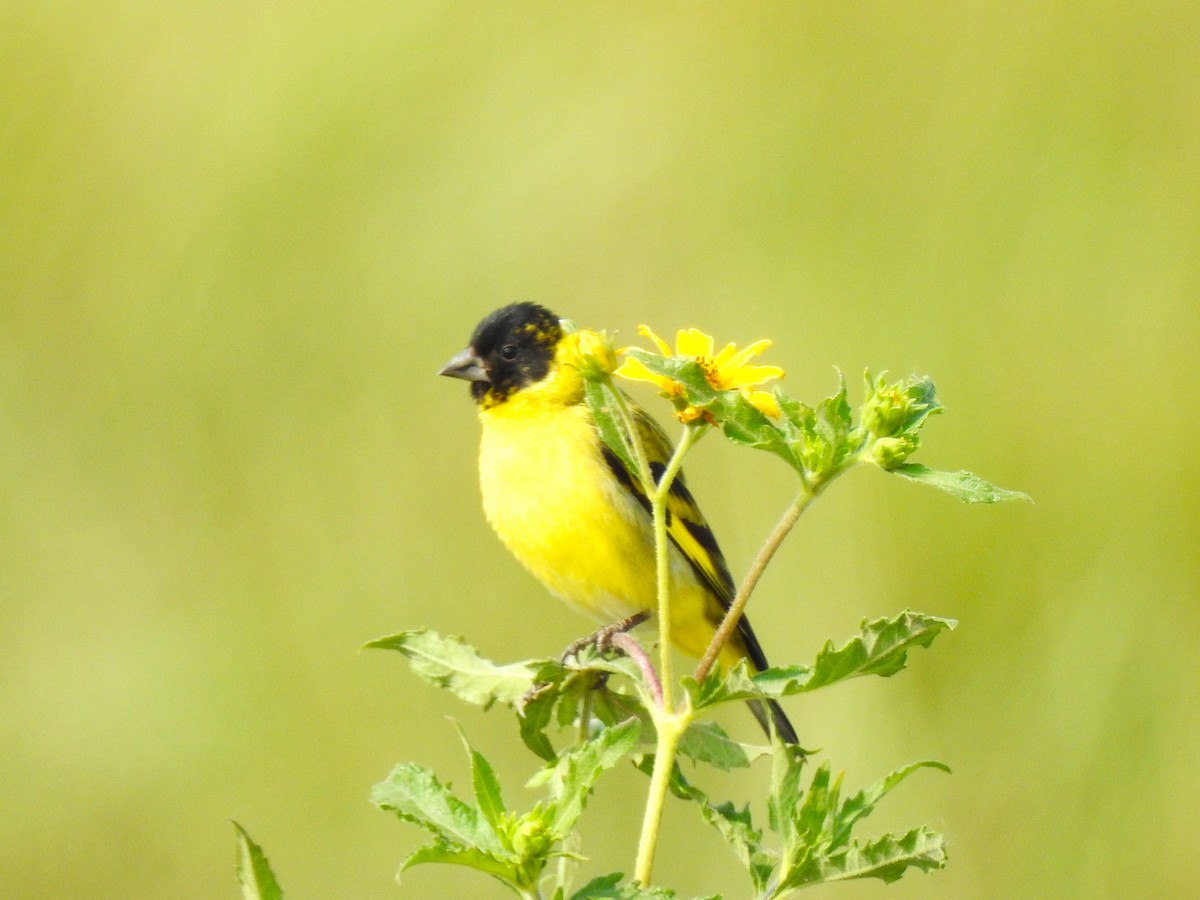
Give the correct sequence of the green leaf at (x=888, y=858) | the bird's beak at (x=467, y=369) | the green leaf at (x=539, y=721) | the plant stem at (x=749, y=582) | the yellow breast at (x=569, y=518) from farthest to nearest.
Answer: the bird's beak at (x=467, y=369), the yellow breast at (x=569, y=518), the green leaf at (x=539, y=721), the green leaf at (x=888, y=858), the plant stem at (x=749, y=582)

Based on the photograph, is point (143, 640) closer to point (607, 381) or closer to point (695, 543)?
point (695, 543)

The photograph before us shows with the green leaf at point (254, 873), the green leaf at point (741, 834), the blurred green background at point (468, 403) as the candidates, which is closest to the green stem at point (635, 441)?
the green leaf at point (741, 834)

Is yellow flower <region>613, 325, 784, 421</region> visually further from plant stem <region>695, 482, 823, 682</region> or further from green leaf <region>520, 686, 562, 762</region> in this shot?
green leaf <region>520, 686, 562, 762</region>

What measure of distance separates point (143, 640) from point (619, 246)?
246 cm

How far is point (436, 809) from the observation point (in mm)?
1476

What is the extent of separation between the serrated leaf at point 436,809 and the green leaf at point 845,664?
267 millimetres

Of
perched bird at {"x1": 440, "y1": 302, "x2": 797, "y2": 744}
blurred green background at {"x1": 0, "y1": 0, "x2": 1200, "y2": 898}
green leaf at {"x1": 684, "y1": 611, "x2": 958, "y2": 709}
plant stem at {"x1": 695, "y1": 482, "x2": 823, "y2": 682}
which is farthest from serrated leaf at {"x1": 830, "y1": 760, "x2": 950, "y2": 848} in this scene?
blurred green background at {"x1": 0, "y1": 0, "x2": 1200, "y2": 898}

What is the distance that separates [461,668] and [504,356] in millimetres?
2123

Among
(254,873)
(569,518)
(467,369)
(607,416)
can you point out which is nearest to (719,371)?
(607,416)

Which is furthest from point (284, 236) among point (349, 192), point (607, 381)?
point (607, 381)

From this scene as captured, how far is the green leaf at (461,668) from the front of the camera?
1.81 meters

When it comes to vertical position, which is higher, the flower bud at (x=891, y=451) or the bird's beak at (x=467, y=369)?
the bird's beak at (x=467, y=369)

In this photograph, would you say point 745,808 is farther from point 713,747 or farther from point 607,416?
point 607,416

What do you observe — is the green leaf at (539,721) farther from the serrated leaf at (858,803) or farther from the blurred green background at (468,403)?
the blurred green background at (468,403)
